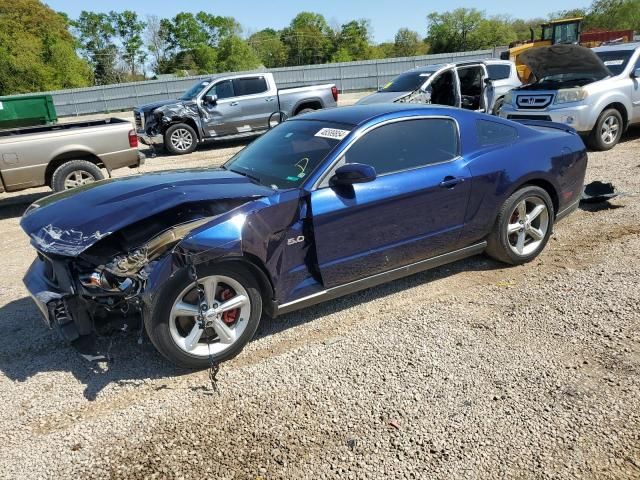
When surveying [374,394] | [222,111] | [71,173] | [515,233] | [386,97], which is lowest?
[374,394]

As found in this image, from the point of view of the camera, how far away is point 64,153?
7805 mm

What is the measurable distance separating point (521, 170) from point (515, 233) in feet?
1.95

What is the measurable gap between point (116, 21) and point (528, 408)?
327 feet

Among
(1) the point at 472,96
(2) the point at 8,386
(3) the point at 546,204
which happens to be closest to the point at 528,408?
(3) the point at 546,204

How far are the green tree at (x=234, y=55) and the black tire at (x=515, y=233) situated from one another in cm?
8037

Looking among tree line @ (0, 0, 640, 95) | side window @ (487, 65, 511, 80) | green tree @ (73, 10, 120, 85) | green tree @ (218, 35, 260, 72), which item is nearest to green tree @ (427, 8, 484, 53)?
tree line @ (0, 0, 640, 95)

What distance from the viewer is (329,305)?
4.24 metres

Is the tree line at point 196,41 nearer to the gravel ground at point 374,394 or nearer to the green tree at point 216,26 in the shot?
the green tree at point 216,26

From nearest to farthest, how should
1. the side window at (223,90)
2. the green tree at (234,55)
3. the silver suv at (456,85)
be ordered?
the silver suv at (456,85) < the side window at (223,90) < the green tree at (234,55)

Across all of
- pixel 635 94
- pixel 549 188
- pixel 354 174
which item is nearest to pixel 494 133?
pixel 549 188

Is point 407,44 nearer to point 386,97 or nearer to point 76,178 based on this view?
point 386,97

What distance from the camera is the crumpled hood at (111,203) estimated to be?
10.6ft

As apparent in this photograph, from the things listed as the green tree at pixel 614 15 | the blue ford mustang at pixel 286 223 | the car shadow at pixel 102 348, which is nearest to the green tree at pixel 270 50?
the green tree at pixel 614 15

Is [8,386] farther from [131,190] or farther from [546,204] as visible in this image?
[546,204]
